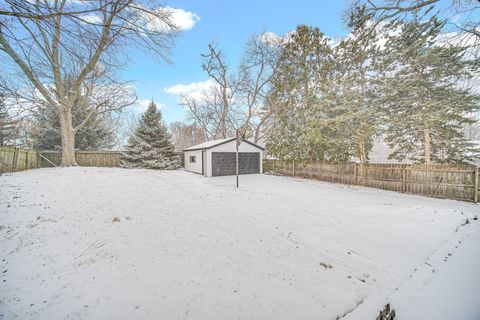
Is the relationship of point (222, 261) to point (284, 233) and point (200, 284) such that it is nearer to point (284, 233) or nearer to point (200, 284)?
point (200, 284)

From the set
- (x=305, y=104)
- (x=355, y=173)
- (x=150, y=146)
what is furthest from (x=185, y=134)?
(x=355, y=173)

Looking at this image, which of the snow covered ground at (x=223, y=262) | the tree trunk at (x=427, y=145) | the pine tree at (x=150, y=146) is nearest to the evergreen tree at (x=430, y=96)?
the tree trunk at (x=427, y=145)

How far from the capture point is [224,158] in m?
14.2

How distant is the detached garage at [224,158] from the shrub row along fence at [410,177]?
4.20 m

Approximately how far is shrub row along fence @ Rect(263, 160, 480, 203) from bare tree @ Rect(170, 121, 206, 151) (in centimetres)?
2289

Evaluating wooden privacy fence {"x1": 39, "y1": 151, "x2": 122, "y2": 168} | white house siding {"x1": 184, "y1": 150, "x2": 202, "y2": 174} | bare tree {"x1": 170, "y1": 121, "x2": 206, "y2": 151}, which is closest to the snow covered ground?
white house siding {"x1": 184, "y1": 150, "x2": 202, "y2": 174}

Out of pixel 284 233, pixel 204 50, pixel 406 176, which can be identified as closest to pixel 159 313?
pixel 284 233

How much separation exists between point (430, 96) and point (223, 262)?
45.0 feet

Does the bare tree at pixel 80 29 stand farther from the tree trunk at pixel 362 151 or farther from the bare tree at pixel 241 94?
the bare tree at pixel 241 94

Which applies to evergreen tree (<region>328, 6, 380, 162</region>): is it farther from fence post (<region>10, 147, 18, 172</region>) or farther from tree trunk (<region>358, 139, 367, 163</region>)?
fence post (<region>10, 147, 18, 172</region>)

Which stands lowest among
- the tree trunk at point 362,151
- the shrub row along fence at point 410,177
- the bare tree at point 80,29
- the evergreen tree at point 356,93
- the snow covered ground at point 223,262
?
the snow covered ground at point 223,262

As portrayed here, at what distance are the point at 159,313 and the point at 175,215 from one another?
303 cm

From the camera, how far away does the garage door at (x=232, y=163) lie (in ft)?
45.6

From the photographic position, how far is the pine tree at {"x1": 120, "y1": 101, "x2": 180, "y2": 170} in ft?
53.2
